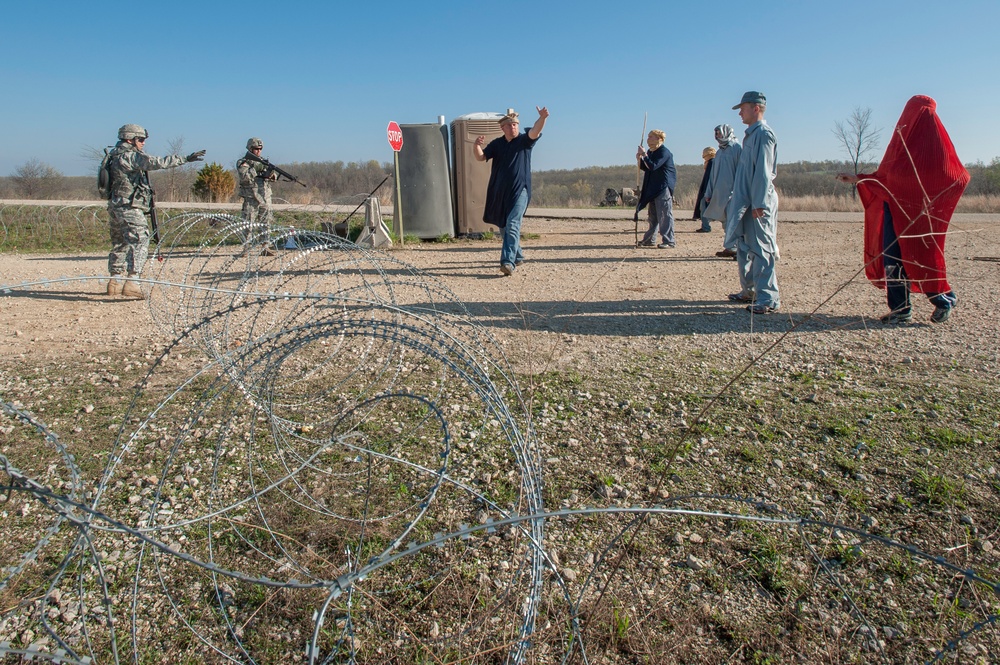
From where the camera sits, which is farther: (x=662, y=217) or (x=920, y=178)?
(x=662, y=217)

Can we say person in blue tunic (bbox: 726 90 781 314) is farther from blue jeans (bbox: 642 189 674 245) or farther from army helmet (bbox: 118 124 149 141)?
army helmet (bbox: 118 124 149 141)

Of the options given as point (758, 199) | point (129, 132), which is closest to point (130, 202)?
point (129, 132)

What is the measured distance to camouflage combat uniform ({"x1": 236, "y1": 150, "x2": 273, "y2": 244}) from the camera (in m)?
10.7

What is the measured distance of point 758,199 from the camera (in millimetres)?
6426

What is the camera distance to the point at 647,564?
2920 millimetres

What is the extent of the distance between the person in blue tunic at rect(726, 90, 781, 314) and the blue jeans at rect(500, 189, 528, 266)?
2889 millimetres

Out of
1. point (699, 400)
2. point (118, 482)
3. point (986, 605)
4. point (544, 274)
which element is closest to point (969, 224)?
point (544, 274)

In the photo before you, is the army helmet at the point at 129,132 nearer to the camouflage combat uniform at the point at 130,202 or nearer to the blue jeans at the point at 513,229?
the camouflage combat uniform at the point at 130,202

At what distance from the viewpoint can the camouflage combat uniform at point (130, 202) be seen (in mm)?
7832

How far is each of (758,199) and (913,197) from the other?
128 centimetres

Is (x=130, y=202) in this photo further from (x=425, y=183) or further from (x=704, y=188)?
(x=704, y=188)

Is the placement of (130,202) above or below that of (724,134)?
below

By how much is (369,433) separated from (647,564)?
6.38 feet

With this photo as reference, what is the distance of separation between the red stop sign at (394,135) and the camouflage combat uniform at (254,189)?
2498 mm
